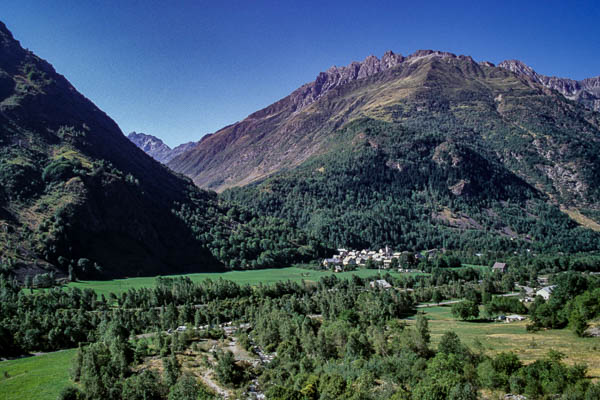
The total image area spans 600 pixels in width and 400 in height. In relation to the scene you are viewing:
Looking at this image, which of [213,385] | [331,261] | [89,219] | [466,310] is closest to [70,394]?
[213,385]

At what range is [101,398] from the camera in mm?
51500

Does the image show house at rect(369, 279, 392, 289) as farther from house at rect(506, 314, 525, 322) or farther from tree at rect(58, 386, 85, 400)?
tree at rect(58, 386, 85, 400)

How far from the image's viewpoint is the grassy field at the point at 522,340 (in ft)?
165

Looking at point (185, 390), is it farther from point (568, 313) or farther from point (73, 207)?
point (73, 207)

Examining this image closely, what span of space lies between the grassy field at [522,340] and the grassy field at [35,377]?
5938cm

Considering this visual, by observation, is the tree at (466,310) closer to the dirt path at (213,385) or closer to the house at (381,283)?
the house at (381,283)

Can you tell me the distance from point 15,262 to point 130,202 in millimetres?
58120

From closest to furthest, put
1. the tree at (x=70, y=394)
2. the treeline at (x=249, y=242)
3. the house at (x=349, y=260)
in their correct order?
the tree at (x=70, y=394)
the treeline at (x=249, y=242)
the house at (x=349, y=260)

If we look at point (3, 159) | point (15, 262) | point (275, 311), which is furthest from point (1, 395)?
point (3, 159)

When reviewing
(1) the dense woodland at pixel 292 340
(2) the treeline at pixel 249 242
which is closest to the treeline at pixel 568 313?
(1) the dense woodland at pixel 292 340

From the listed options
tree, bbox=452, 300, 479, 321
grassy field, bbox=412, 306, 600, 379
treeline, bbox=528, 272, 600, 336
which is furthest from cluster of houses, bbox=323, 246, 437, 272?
treeline, bbox=528, 272, 600, 336

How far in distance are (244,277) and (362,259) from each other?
62463 mm

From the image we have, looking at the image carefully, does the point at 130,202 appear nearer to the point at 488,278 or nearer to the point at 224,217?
the point at 224,217

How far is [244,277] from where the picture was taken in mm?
137250
